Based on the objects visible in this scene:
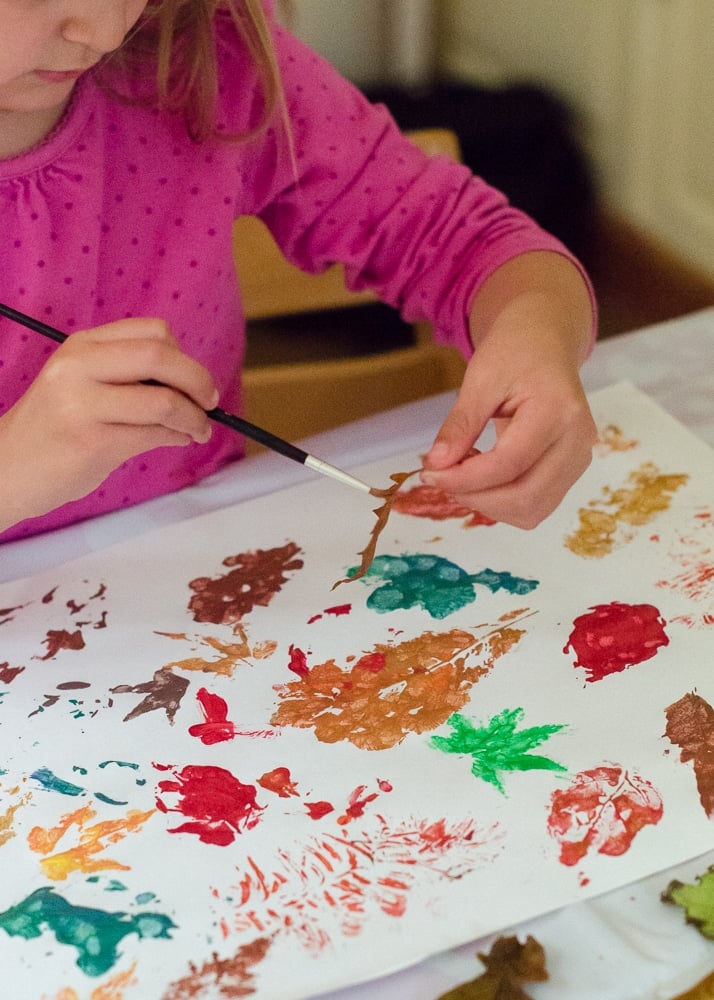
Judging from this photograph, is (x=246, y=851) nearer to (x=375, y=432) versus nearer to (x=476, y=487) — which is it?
(x=476, y=487)

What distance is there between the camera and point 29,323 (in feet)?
→ 1.94

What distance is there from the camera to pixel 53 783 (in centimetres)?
Result: 53

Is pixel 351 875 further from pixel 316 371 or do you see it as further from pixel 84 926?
pixel 316 371

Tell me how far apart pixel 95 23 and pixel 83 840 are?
0.39 meters

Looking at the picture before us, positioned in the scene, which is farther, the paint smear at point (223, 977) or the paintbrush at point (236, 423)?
the paintbrush at point (236, 423)

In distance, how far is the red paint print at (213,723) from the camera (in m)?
0.55

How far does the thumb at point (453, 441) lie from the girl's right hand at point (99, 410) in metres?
0.12

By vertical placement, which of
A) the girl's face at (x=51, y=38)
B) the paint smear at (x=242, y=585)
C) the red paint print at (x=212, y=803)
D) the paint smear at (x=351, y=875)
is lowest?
the paint smear at (x=242, y=585)

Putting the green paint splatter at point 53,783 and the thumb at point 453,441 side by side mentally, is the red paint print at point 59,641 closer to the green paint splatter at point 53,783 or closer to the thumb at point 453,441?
the green paint splatter at point 53,783

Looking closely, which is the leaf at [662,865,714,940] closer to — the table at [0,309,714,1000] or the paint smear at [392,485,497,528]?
the table at [0,309,714,1000]

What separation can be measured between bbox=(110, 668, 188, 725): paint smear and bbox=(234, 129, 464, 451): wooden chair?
19.3 inches

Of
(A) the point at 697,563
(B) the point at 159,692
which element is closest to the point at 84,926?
(B) the point at 159,692

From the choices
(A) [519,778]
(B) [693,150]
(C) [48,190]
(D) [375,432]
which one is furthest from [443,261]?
(B) [693,150]

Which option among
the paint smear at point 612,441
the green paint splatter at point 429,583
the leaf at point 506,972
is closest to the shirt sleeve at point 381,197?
the paint smear at point 612,441
